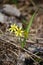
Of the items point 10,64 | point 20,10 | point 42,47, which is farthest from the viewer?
point 20,10

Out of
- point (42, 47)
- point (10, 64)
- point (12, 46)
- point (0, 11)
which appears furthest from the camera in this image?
point (0, 11)

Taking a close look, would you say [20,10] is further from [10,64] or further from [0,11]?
[10,64]

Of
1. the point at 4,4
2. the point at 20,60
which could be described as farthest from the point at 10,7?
the point at 20,60

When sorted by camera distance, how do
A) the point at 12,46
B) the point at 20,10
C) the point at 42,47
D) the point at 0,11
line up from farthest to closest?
the point at 20,10, the point at 0,11, the point at 42,47, the point at 12,46

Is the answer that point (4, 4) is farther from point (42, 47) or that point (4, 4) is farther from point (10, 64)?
point (10, 64)

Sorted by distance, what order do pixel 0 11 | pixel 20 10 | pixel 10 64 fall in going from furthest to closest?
pixel 20 10 < pixel 0 11 < pixel 10 64

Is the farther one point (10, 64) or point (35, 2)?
point (35, 2)

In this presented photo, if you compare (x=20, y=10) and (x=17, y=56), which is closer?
(x=17, y=56)

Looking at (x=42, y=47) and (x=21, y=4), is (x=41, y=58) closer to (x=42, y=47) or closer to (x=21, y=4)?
(x=42, y=47)

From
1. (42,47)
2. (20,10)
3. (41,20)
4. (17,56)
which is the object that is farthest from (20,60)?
(20,10)
